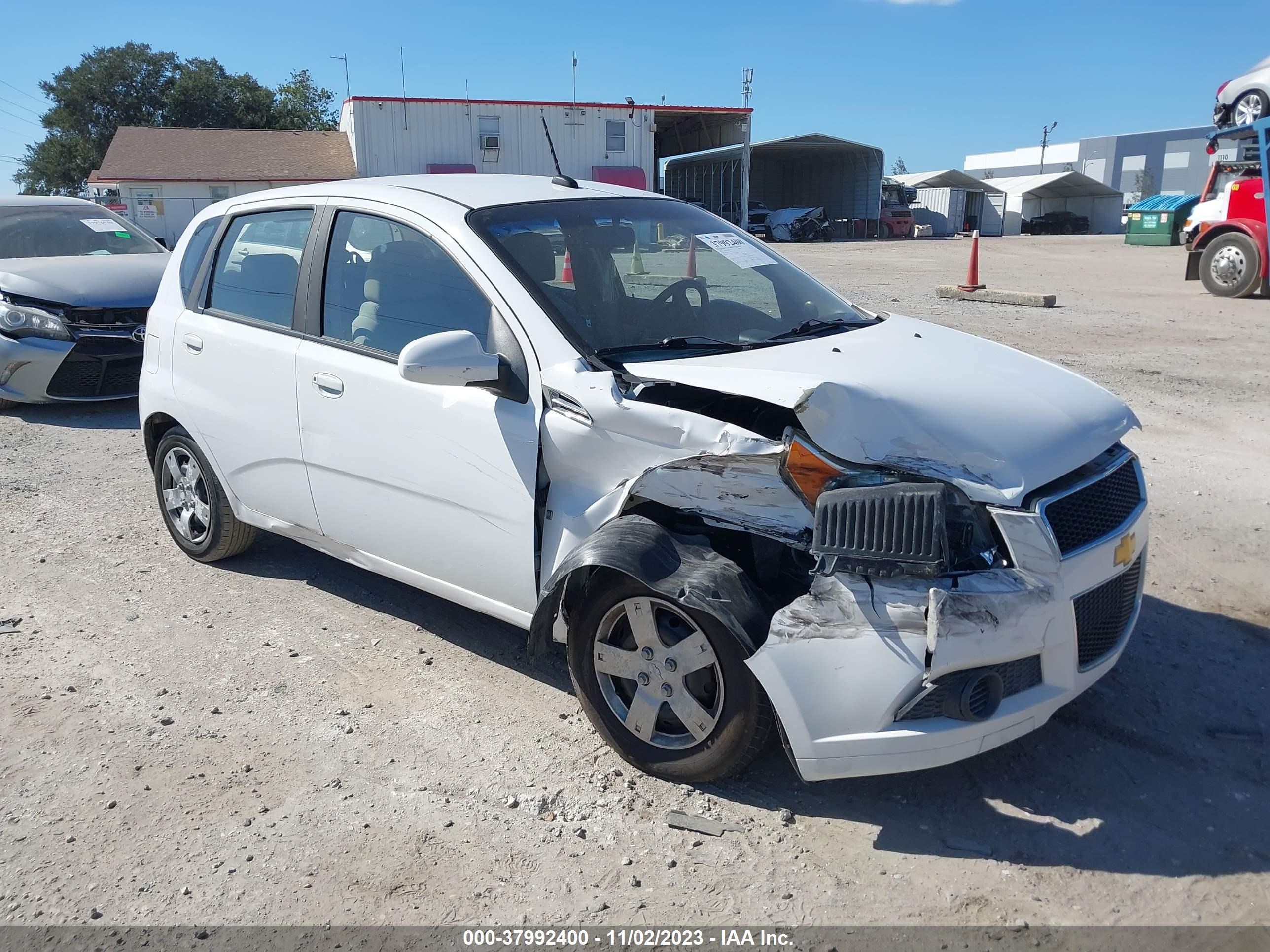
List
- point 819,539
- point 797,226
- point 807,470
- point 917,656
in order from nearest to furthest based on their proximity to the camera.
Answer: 1. point 917,656
2. point 819,539
3. point 807,470
4. point 797,226

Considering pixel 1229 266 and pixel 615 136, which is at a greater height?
pixel 615 136

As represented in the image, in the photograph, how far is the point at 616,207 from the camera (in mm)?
4172

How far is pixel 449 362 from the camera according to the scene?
3.25 m

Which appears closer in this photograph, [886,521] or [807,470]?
[886,521]

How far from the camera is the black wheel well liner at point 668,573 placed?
282 centimetres

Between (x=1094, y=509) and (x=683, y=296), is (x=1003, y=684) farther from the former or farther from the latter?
(x=683, y=296)

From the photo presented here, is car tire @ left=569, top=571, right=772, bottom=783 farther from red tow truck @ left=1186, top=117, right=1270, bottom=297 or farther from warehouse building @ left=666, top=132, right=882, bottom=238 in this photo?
warehouse building @ left=666, top=132, right=882, bottom=238

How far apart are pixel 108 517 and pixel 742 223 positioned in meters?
41.5

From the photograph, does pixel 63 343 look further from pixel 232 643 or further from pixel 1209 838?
pixel 1209 838

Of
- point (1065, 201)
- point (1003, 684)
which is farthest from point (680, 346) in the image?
point (1065, 201)

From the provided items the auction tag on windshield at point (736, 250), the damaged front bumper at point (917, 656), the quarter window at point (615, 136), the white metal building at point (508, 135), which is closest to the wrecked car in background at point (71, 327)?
the auction tag on windshield at point (736, 250)

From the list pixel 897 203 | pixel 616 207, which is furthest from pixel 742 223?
pixel 616 207

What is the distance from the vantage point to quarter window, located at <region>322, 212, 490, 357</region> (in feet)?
12.0

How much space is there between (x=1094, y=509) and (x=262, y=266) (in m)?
3.59
